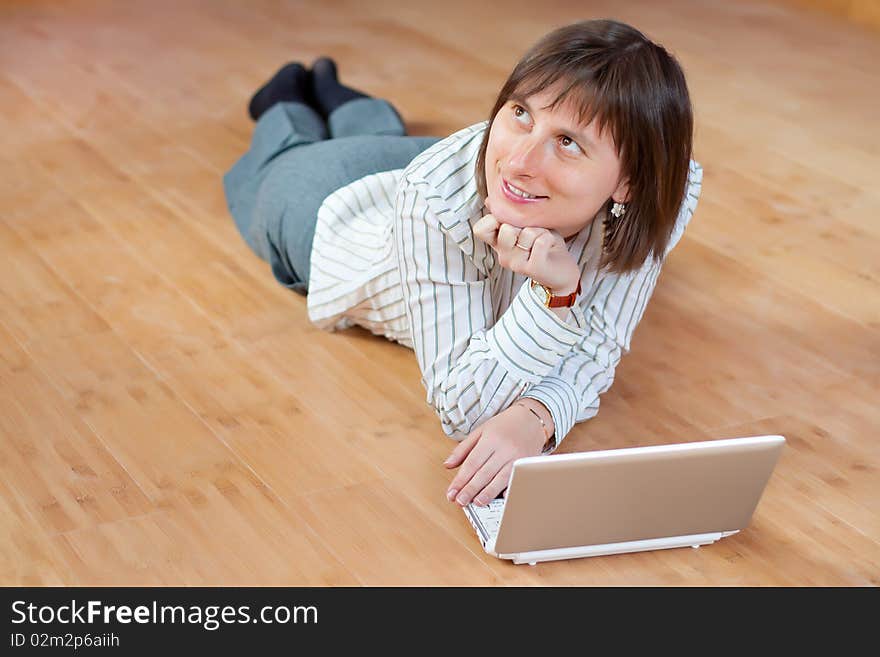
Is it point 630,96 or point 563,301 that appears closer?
point 630,96

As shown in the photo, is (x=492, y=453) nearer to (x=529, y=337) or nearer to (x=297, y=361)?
(x=529, y=337)

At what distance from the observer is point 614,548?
141cm

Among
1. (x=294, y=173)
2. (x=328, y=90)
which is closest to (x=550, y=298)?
(x=294, y=173)

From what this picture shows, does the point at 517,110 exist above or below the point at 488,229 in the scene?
above

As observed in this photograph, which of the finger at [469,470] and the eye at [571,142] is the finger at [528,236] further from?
the finger at [469,470]

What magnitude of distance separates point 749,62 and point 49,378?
2.51 meters

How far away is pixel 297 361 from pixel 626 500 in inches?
25.5

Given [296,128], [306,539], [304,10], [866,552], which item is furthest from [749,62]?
[306,539]

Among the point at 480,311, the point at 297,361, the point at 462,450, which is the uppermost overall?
the point at 480,311

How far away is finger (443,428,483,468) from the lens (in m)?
1.48

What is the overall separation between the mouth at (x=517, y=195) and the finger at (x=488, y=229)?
0.04 metres

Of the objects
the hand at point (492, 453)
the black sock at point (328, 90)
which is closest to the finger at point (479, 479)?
the hand at point (492, 453)

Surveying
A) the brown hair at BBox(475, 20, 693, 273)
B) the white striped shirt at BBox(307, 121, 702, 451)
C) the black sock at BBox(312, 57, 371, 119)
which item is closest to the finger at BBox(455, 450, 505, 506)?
the white striped shirt at BBox(307, 121, 702, 451)
